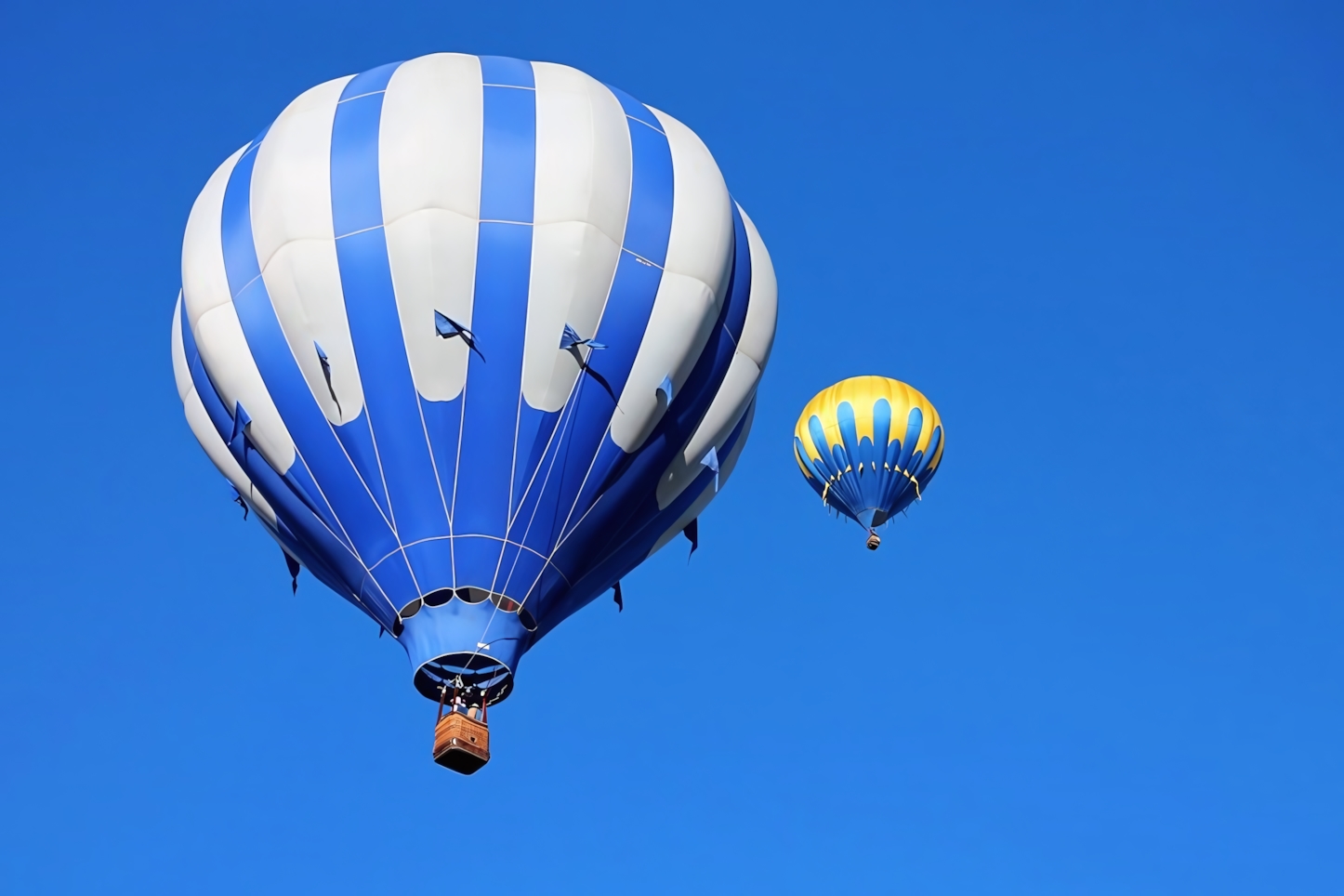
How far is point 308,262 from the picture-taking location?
17953 mm

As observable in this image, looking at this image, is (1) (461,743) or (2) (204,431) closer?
(1) (461,743)

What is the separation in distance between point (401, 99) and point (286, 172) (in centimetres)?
119

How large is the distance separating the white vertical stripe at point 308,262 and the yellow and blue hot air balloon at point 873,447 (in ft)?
45.3

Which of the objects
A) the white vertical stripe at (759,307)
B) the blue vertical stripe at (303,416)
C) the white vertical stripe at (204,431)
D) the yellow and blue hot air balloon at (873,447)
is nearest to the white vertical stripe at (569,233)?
the blue vertical stripe at (303,416)

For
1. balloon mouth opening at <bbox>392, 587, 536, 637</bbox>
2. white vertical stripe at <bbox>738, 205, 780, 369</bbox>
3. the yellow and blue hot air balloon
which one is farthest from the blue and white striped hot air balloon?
the yellow and blue hot air balloon

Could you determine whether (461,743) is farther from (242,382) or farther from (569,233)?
(569,233)

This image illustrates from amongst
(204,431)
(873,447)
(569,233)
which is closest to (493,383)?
(569,233)

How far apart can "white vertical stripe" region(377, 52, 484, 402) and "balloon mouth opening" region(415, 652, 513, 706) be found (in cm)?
214

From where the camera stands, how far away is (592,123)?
18719 millimetres

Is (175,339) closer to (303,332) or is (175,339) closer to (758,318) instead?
(303,332)

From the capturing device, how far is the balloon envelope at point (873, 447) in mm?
30906

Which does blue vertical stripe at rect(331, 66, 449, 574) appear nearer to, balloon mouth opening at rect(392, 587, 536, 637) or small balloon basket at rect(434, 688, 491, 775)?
balloon mouth opening at rect(392, 587, 536, 637)

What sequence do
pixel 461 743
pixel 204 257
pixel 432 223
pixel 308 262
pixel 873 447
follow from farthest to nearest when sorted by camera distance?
pixel 873 447 → pixel 204 257 → pixel 308 262 → pixel 432 223 → pixel 461 743

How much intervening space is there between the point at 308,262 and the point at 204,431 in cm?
271
